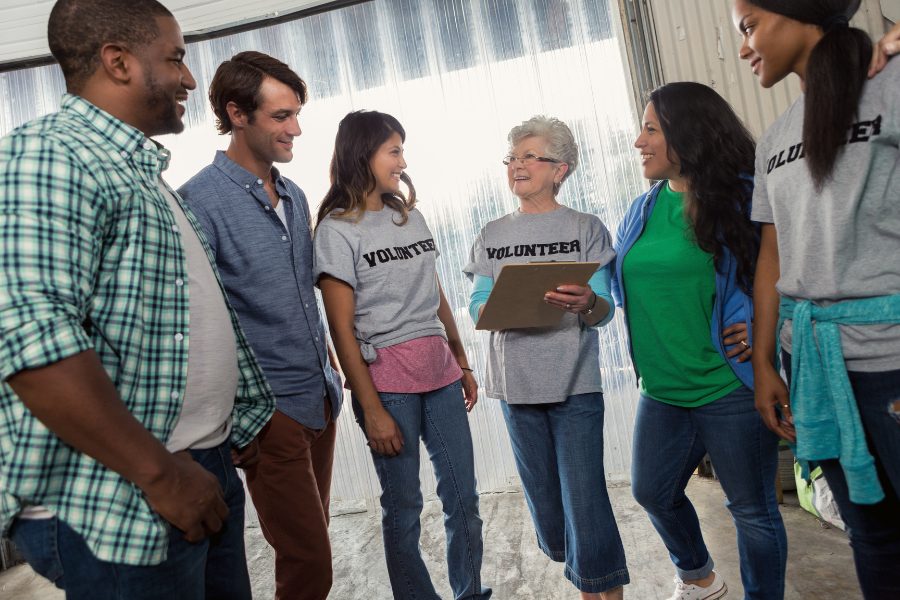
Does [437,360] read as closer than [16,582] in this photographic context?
Yes

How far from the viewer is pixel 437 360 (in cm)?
203

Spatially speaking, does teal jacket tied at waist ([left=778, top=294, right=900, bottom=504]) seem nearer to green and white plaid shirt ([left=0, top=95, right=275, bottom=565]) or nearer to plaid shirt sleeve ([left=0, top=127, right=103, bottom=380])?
green and white plaid shirt ([left=0, top=95, right=275, bottom=565])

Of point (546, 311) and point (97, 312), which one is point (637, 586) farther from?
point (97, 312)

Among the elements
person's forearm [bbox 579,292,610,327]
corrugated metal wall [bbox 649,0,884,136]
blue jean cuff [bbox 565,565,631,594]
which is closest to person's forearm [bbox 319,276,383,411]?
person's forearm [bbox 579,292,610,327]

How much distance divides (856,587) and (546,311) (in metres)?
1.40

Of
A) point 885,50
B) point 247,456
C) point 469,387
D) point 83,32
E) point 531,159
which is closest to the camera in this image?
point 83,32

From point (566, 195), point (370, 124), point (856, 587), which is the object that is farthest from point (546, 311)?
point (566, 195)

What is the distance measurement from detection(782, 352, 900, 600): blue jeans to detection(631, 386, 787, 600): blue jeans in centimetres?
39

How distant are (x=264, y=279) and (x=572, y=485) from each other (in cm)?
104

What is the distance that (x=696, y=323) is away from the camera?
74.9 inches

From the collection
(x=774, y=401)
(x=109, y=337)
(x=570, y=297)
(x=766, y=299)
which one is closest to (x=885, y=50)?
(x=766, y=299)

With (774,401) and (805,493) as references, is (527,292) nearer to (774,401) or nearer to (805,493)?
(774,401)

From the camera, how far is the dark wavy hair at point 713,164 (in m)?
1.82

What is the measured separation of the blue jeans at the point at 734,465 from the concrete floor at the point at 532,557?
1.77ft
